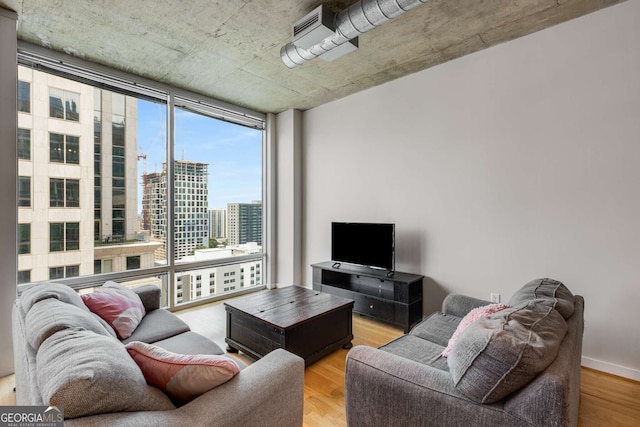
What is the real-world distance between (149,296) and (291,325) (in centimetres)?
128

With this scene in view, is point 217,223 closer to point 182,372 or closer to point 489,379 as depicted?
point 182,372

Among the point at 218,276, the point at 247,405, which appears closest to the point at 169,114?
the point at 218,276

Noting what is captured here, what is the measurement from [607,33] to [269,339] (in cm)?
366

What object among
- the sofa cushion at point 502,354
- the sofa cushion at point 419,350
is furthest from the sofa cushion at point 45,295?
the sofa cushion at point 502,354

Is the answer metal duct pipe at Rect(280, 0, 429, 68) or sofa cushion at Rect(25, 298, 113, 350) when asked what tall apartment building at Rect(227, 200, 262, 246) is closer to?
metal duct pipe at Rect(280, 0, 429, 68)

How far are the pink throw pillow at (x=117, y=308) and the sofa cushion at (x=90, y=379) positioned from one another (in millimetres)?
1069

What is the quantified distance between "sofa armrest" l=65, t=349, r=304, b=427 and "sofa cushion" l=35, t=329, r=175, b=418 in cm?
4

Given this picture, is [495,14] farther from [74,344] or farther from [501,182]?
[74,344]

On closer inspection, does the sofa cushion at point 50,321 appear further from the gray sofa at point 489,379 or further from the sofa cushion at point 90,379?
the gray sofa at point 489,379

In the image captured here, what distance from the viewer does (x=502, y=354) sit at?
1143 millimetres

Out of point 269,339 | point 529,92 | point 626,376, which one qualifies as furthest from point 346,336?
point 529,92

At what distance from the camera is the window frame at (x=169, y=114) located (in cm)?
309

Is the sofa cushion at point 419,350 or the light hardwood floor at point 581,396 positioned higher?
the sofa cushion at point 419,350

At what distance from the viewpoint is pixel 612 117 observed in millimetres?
2416
